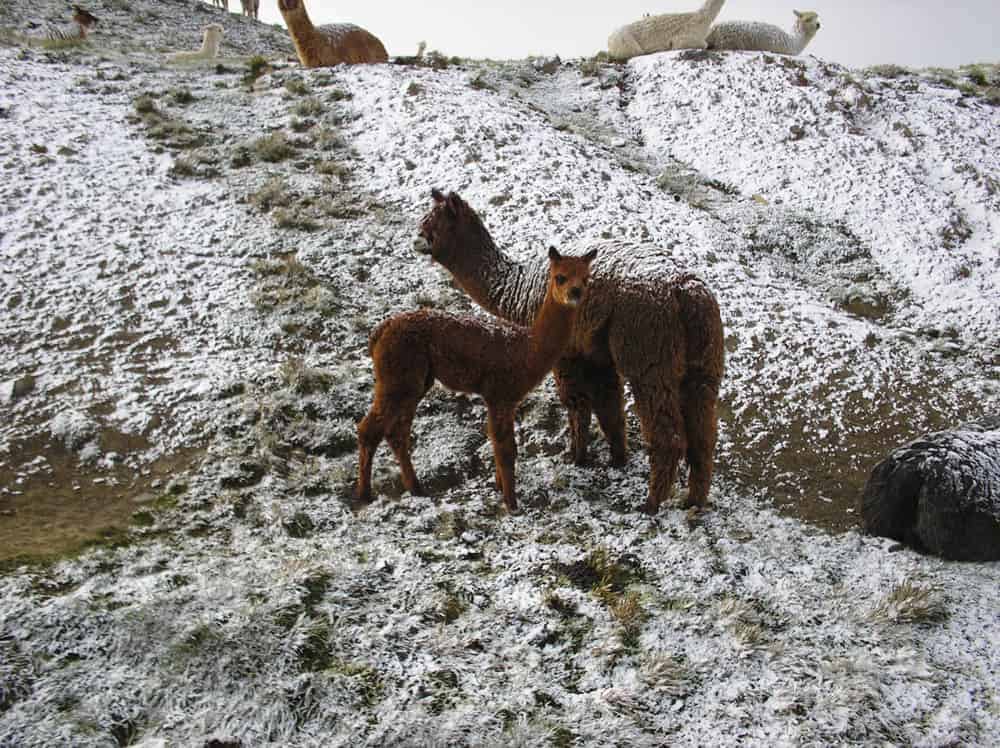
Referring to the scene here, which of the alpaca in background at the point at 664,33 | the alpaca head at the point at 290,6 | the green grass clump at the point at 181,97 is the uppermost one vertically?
the alpaca in background at the point at 664,33

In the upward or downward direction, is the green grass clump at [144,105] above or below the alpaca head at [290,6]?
below

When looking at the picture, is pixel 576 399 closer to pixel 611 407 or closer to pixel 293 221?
pixel 611 407

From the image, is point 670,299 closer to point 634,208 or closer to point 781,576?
point 781,576

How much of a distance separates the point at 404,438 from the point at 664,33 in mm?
15969

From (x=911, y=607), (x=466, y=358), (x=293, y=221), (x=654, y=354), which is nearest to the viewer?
(x=911, y=607)

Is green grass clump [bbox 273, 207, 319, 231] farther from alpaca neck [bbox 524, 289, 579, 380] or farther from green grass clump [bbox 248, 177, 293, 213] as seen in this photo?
alpaca neck [bbox 524, 289, 579, 380]

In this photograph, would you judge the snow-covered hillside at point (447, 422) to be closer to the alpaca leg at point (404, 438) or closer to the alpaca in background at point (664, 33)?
the alpaca leg at point (404, 438)

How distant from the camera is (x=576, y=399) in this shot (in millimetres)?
6301

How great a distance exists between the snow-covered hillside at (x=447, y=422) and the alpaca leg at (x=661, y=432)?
36cm

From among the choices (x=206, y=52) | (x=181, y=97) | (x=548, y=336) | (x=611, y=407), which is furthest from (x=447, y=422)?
(x=206, y=52)

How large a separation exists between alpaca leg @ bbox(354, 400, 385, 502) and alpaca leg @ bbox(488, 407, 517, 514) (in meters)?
0.94

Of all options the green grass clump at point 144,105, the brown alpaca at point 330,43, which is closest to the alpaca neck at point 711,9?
the brown alpaca at point 330,43

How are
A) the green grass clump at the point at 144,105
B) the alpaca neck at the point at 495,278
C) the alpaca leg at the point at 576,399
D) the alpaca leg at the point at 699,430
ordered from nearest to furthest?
the alpaca leg at the point at 699,430 → the alpaca leg at the point at 576,399 → the alpaca neck at the point at 495,278 → the green grass clump at the point at 144,105

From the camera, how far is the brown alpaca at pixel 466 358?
17.0 feet
